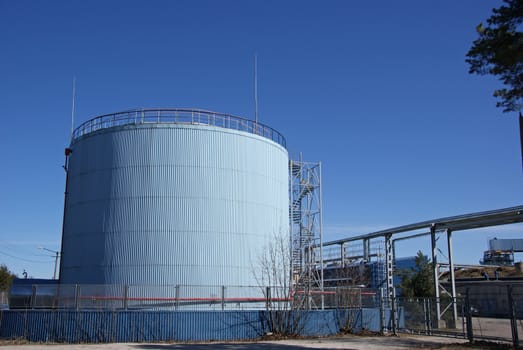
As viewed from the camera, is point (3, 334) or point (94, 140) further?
point (94, 140)

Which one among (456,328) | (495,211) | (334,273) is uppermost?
(495,211)

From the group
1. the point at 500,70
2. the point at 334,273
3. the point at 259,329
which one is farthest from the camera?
the point at 334,273

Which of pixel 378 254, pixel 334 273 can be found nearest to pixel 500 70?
pixel 378 254

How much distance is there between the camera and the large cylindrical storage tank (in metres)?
30.0

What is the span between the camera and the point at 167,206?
30.4m

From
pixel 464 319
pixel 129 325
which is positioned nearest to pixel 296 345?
pixel 129 325

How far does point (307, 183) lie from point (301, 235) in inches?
157

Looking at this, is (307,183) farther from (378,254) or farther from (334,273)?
(334,273)

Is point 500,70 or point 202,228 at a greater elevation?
point 500,70

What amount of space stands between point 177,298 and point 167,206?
5657 mm

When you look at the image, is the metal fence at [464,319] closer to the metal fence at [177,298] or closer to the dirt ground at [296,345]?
the dirt ground at [296,345]

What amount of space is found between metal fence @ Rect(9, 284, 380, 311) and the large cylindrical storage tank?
1.11 metres

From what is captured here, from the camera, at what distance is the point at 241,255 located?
31.4m

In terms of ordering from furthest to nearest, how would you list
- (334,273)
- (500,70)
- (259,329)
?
1. (334,273)
2. (259,329)
3. (500,70)
